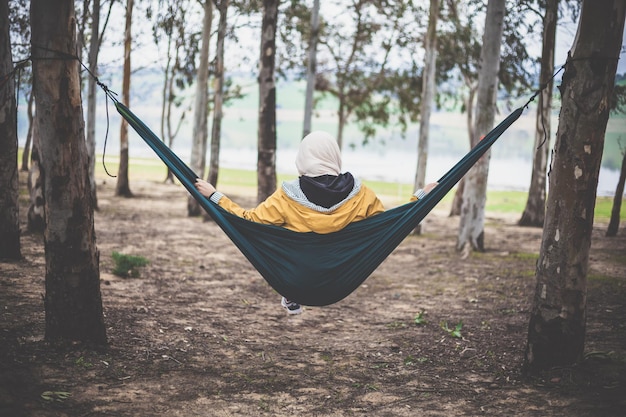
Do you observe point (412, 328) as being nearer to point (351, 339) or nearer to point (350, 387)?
point (351, 339)

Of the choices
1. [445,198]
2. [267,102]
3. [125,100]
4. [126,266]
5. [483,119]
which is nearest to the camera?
[126,266]

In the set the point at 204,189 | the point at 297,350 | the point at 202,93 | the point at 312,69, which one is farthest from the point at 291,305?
the point at 202,93

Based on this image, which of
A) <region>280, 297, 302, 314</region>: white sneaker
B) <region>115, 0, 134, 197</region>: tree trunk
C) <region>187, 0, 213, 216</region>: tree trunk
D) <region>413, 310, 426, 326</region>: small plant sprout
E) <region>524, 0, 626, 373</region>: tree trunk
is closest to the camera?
<region>524, 0, 626, 373</region>: tree trunk

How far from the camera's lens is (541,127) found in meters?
9.76

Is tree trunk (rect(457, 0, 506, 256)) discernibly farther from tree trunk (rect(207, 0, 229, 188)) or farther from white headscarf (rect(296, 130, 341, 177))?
tree trunk (rect(207, 0, 229, 188))

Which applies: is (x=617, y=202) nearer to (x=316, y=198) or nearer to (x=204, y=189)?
(x=316, y=198)

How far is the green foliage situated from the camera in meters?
4.87

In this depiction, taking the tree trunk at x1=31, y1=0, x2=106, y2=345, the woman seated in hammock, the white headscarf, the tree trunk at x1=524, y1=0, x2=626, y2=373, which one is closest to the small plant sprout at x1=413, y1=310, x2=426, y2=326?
the tree trunk at x1=524, y1=0, x2=626, y2=373

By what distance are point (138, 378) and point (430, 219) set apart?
955 centimetres

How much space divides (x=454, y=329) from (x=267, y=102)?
5.01 m

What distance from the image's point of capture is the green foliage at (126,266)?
487 cm

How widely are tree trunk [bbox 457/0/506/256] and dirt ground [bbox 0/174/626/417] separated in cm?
110

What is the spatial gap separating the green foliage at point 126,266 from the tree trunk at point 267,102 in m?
3.03

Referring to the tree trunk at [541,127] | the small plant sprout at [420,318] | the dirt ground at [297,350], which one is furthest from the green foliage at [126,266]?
the tree trunk at [541,127]
